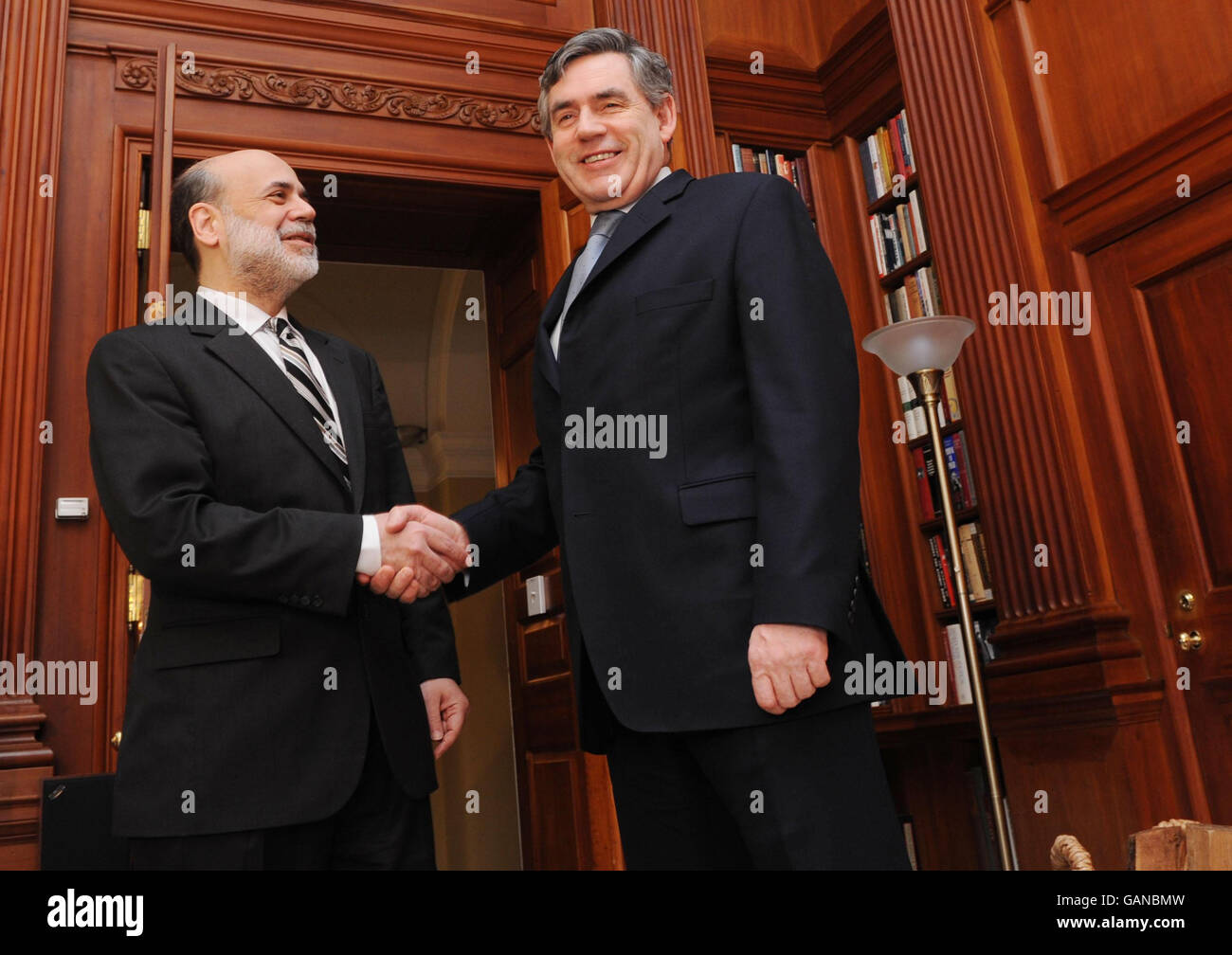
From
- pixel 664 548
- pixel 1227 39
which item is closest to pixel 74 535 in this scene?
pixel 664 548

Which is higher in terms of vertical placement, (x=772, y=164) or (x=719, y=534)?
(x=772, y=164)

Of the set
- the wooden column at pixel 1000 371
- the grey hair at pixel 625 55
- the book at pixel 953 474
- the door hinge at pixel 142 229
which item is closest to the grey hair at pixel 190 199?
the grey hair at pixel 625 55

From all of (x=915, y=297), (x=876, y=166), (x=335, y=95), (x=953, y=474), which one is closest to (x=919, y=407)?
(x=953, y=474)

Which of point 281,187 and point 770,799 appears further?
point 281,187

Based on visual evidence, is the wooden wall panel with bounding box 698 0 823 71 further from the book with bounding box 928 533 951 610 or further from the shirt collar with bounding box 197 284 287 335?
the shirt collar with bounding box 197 284 287 335

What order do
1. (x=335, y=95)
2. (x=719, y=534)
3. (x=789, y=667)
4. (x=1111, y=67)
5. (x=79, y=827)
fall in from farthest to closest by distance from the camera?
(x=335, y=95)
(x=1111, y=67)
(x=79, y=827)
(x=719, y=534)
(x=789, y=667)

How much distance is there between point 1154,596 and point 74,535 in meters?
3.16

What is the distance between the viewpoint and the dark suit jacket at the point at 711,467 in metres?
1.37

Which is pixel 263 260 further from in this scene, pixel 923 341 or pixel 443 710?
pixel 923 341

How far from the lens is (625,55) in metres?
1.86

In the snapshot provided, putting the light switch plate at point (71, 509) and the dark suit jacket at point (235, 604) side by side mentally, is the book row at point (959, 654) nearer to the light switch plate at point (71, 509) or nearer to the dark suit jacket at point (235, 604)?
the dark suit jacket at point (235, 604)

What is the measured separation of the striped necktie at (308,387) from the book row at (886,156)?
297 centimetres

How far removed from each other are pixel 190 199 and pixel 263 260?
20cm
